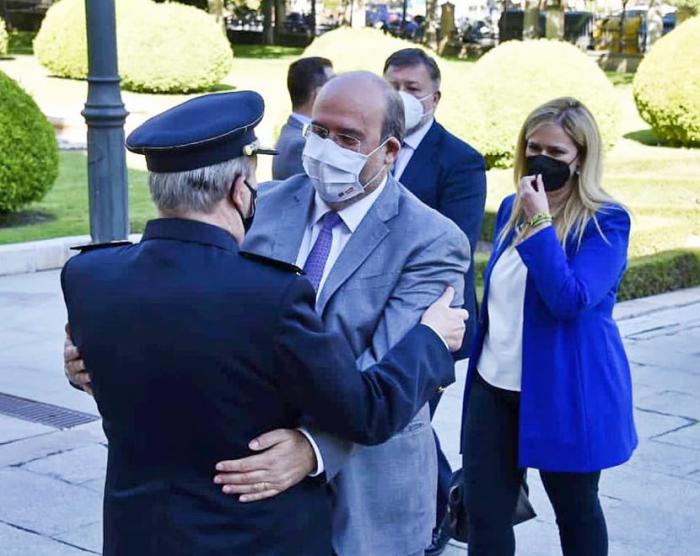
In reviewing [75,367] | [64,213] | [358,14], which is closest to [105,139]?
[75,367]

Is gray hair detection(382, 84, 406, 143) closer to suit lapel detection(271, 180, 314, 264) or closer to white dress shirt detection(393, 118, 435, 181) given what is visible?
suit lapel detection(271, 180, 314, 264)

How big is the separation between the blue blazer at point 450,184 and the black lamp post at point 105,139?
1.77m

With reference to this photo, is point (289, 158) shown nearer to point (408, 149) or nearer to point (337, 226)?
point (408, 149)

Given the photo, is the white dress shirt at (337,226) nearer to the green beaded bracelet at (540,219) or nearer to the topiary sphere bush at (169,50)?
the green beaded bracelet at (540,219)

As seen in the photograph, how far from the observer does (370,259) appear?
268 cm

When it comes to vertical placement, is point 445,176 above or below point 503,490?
above

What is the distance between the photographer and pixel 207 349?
219 centimetres

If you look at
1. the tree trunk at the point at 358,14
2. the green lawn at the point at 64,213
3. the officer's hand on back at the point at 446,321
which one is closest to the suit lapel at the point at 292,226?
the officer's hand on back at the point at 446,321

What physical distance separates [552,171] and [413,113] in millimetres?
1294

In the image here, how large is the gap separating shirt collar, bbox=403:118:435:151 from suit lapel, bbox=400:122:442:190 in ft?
0.06

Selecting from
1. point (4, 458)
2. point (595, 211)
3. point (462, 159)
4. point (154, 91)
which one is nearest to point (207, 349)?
point (595, 211)

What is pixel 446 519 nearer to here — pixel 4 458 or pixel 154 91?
pixel 4 458

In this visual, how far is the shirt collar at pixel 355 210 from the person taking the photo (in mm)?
2795

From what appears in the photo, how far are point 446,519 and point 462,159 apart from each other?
147 centimetres
